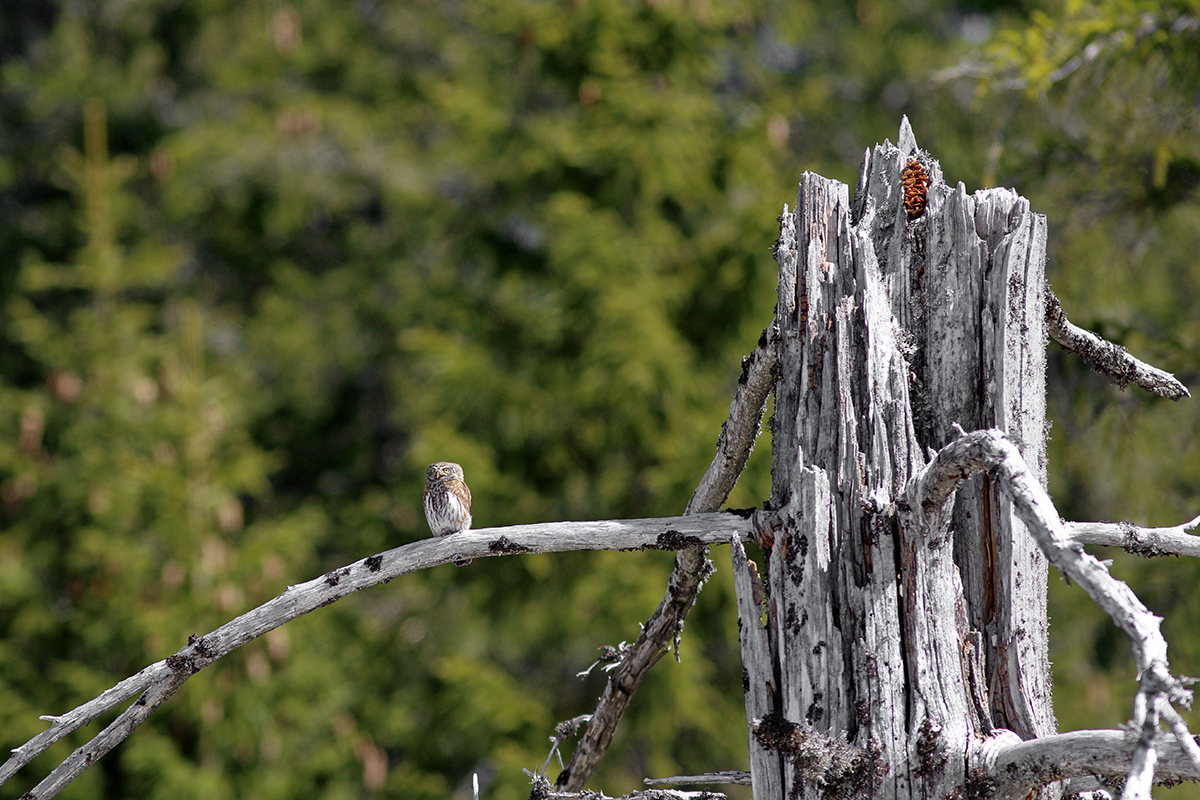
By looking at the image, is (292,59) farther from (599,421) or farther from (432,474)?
(432,474)

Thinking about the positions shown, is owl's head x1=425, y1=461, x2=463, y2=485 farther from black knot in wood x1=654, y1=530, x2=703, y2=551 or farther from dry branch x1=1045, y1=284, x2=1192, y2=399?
dry branch x1=1045, y1=284, x2=1192, y2=399

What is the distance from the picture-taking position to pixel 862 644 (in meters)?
1.95

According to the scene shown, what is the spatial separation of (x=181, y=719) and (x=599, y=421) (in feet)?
12.9

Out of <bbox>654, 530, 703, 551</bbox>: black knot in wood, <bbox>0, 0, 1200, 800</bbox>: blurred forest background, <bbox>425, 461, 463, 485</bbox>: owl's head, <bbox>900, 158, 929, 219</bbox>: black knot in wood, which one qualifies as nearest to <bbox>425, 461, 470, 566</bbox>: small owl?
<bbox>425, 461, 463, 485</bbox>: owl's head

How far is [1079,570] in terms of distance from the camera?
1.53m

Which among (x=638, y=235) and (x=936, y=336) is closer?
(x=936, y=336)

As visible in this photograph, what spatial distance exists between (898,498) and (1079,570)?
1.50ft

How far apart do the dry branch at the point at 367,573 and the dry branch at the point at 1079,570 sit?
0.46 metres

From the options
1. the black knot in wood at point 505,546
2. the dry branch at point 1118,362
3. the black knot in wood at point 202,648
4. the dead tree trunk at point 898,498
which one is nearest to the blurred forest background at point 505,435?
the dry branch at point 1118,362

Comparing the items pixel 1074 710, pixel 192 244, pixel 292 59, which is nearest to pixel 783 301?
pixel 1074 710

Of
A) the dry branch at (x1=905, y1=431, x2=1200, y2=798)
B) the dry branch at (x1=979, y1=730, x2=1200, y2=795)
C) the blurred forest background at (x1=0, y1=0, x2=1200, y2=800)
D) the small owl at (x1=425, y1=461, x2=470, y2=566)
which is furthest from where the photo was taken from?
the blurred forest background at (x1=0, y1=0, x2=1200, y2=800)

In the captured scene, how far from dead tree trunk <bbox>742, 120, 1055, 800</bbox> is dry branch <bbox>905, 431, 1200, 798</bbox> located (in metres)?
0.13

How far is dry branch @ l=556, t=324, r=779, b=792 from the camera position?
2.25 meters

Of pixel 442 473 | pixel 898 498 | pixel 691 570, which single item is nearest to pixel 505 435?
pixel 442 473
